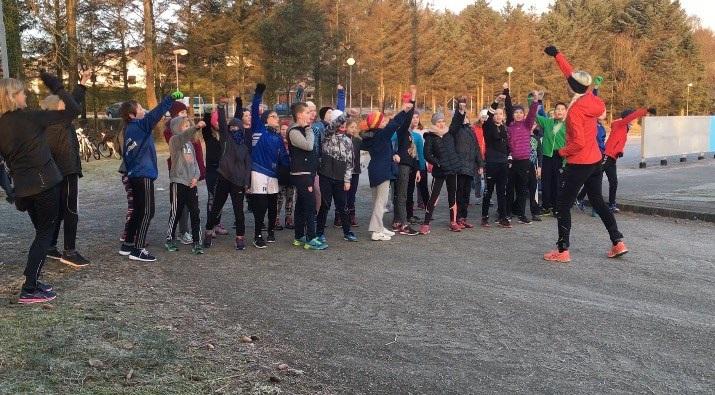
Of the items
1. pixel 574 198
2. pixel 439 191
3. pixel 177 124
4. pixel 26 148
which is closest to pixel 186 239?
pixel 177 124

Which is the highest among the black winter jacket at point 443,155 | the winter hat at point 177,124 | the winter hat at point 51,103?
the winter hat at point 51,103

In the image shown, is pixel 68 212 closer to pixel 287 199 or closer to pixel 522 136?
pixel 287 199

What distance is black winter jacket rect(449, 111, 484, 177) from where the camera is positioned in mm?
9820

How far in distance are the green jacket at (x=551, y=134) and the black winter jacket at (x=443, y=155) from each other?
2260 millimetres

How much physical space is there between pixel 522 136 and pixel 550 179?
4.84 feet

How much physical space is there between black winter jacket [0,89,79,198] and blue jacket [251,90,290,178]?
3.10 m

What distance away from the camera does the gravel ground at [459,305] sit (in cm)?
439

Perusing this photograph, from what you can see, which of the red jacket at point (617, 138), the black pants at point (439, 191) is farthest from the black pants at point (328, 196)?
the red jacket at point (617, 138)

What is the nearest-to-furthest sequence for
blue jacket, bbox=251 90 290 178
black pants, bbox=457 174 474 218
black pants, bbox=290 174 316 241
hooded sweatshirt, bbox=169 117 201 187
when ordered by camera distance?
hooded sweatshirt, bbox=169 117 201 187 < black pants, bbox=290 174 316 241 < blue jacket, bbox=251 90 290 178 < black pants, bbox=457 174 474 218

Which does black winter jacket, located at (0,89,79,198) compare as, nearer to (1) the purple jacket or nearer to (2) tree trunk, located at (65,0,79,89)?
(1) the purple jacket

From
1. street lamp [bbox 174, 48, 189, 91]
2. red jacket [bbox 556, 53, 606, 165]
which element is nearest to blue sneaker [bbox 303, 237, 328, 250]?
red jacket [bbox 556, 53, 606, 165]

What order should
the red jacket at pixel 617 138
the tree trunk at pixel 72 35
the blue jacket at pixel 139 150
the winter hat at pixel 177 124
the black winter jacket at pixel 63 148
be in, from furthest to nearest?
the tree trunk at pixel 72 35 → the red jacket at pixel 617 138 → the winter hat at pixel 177 124 → the blue jacket at pixel 139 150 → the black winter jacket at pixel 63 148

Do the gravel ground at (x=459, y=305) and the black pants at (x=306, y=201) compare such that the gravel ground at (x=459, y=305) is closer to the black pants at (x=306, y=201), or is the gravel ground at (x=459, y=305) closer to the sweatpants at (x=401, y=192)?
the black pants at (x=306, y=201)

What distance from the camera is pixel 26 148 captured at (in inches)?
224
